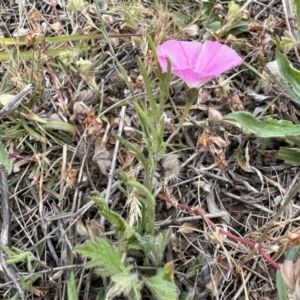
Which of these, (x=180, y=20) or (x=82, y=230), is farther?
(x=180, y=20)

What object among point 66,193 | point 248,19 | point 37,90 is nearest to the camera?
point 66,193

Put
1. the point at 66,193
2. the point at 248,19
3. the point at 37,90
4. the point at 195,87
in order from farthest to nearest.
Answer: the point at 248,19 → the point at 37,90 → the point at 66,193 → the point at 195,87

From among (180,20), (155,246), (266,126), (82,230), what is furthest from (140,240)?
(180,20)

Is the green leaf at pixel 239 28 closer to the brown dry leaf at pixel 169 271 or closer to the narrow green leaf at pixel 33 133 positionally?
the narrow green leaf at pixel 33 133

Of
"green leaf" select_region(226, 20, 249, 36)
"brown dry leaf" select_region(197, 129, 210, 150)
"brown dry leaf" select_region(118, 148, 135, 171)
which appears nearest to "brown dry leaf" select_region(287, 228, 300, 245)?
"brown dry leaf" select_region(197, 129, 210, 150)

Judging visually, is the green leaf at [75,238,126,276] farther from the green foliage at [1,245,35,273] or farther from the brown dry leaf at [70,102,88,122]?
the brown dry leaf at [70,102,88,122]

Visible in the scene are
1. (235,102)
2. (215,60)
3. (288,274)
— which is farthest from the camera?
(235,102)

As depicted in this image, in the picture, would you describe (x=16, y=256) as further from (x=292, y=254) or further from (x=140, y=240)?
(x=292, y=254)

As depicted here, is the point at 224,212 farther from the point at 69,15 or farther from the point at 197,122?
the point at 69,15

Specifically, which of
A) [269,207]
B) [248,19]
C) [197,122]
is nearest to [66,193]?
[197,122]
